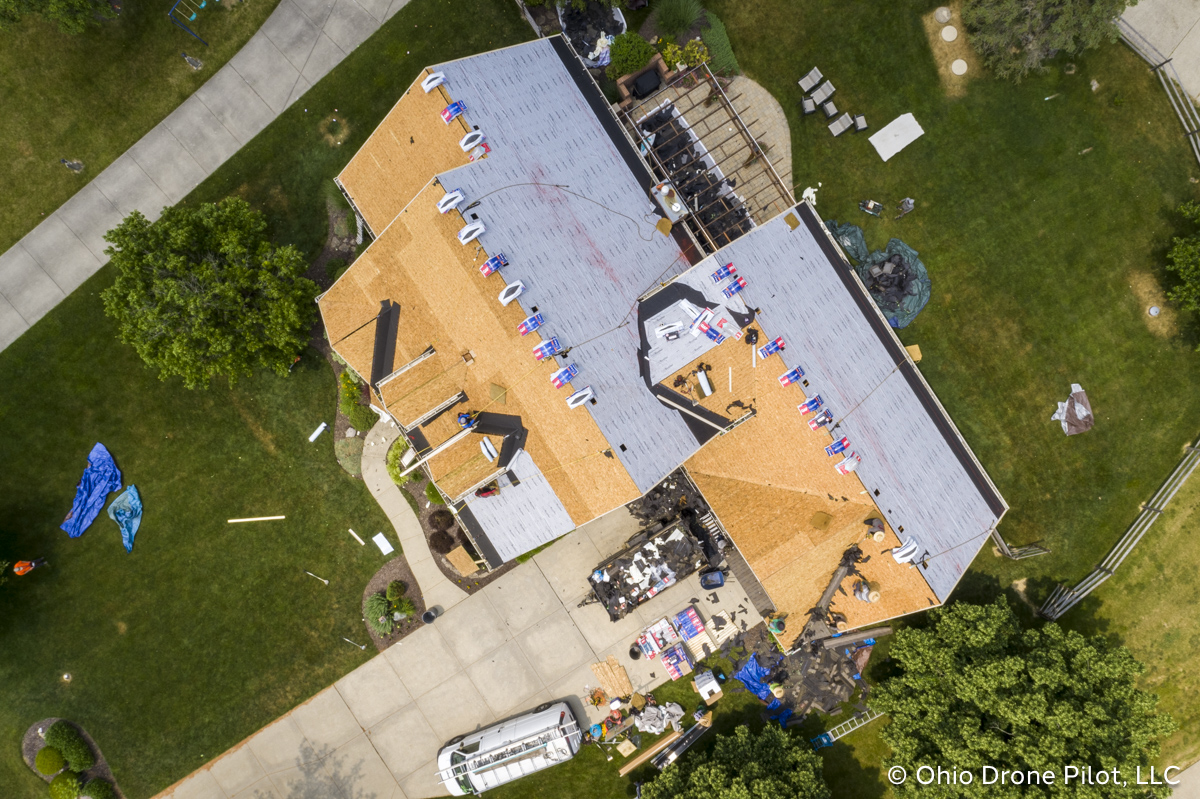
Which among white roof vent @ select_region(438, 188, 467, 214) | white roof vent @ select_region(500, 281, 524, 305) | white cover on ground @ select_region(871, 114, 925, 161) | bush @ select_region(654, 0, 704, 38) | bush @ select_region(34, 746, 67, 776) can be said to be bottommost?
bush @ select_region(34, 746, 67, 776)

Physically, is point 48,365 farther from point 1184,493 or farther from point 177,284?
point 1184,493

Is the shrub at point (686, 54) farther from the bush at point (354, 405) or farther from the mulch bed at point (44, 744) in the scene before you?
the mulch bed at point (44, 744)

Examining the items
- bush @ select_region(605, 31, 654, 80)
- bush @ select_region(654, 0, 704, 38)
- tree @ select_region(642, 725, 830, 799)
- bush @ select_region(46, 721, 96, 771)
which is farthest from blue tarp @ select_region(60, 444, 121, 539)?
bush @ select_region(654, 0, 704, 38)

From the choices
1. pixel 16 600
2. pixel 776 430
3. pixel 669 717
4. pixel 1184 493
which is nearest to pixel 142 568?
pixel 16 600

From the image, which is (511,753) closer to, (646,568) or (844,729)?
(646,568)

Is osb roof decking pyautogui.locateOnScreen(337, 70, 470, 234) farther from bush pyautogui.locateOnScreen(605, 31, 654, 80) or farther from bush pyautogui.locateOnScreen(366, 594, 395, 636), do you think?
bush pyautogui.locateOnScreen(366, 594, 395, 636)

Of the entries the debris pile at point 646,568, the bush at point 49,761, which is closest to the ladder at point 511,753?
the debris pile at point 646,568

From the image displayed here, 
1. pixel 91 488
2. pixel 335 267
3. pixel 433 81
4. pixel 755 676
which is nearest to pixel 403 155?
pixel 433 81
